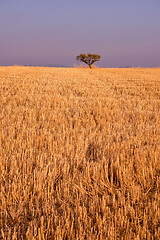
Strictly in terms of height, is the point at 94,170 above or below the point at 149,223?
above

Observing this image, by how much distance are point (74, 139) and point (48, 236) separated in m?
2.13

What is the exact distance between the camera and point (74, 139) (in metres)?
3.61

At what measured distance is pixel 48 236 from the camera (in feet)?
5.10

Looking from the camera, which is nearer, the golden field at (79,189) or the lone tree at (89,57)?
the golden field at (79,189)

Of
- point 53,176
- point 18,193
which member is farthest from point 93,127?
point 18,193

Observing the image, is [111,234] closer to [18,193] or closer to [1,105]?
[18,193]

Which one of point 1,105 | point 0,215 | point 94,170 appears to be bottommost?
point 0,215

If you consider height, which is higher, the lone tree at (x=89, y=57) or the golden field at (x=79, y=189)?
the lone tree at (x=89, y=57)

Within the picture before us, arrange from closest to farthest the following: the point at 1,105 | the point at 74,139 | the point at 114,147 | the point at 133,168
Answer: the point at 133,168 < the point at 114,147 < the point at 74,139 < the point at 1,105

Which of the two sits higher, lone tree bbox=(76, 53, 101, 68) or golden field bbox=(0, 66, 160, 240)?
lone tree bbox=(76, 53, 101, 68)

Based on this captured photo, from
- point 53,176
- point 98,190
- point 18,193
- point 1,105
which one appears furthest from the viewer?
point 1,105

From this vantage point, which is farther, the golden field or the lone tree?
the lone tree

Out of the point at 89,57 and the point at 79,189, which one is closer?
the point at 79,189

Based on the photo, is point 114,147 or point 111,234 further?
point 114,147
